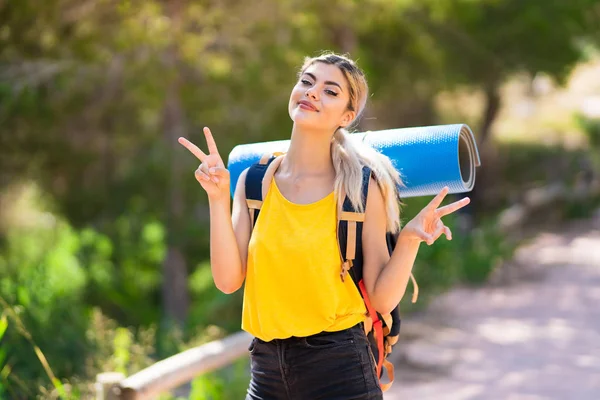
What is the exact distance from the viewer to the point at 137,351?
14.0ft

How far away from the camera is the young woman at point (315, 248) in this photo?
218cm

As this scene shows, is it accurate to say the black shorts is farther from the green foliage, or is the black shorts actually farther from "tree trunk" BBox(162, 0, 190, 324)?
"tree trunk" BBox(162, 0, 190, 324)

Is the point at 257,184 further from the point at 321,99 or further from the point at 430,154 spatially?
the point at 430,154

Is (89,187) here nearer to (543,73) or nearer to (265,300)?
(543,73)

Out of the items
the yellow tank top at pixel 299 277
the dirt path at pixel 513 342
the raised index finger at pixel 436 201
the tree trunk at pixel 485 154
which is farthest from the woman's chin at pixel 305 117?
the tree trunk at pixel 485 154

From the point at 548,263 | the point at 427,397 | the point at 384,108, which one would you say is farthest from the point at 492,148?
the point at 427,397

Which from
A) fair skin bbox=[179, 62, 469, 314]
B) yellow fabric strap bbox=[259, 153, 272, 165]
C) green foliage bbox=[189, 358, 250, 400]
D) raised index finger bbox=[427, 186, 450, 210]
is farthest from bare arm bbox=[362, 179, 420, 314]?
green foliage bbox=[189, 358, 250, 400]

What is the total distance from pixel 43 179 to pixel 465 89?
8.47 metres

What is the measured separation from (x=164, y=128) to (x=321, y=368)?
7.76 meters

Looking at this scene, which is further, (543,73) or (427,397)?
(543,73)

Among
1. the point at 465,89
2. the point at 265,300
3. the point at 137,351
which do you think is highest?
the point at 465,89

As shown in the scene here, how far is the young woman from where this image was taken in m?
2.18

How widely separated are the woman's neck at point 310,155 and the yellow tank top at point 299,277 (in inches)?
4.5

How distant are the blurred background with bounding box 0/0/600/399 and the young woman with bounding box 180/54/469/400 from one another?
5.68 feet
